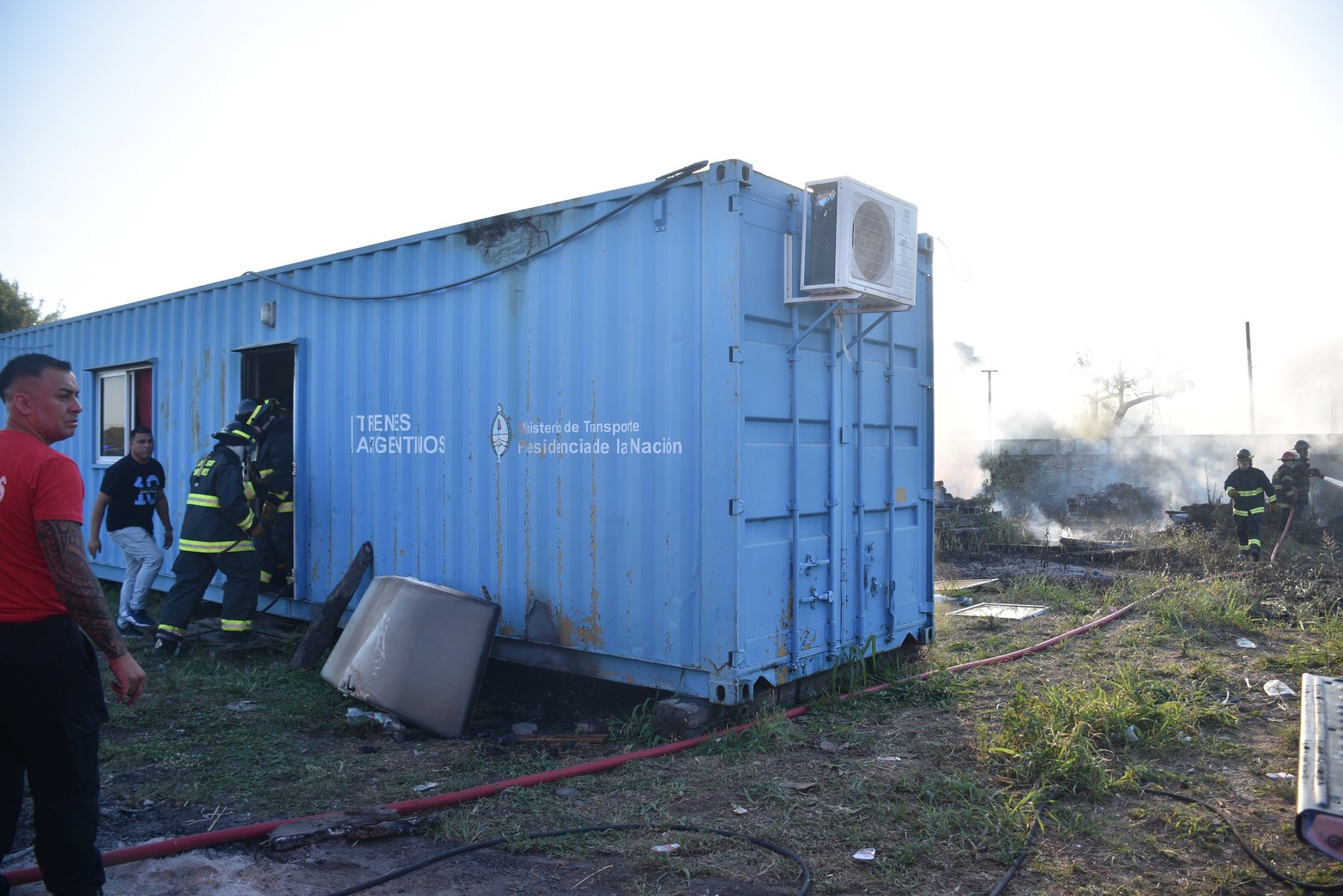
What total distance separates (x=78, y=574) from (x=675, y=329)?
3094 mm

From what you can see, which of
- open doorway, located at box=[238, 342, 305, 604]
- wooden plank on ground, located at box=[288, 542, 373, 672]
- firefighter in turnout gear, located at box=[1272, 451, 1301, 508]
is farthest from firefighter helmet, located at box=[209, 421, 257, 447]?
firefighter in turnout gear, located at box=[1272, 451, 1301, 508]

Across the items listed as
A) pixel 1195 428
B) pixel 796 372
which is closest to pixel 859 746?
pixel 796 372

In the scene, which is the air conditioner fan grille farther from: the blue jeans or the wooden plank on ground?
the blue jeans

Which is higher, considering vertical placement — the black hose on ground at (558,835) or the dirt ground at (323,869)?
the black hose on ground at (558,835)

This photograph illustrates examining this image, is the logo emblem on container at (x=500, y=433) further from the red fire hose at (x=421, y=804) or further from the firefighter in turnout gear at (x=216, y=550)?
the firefighter in turnout gear at (x=216, y=550)

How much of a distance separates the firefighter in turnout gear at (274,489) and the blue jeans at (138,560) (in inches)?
48.9

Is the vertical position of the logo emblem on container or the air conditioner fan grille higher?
the air conditioner fan grille

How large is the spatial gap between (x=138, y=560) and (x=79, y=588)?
6.17 meters

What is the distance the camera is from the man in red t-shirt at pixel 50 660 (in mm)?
2754

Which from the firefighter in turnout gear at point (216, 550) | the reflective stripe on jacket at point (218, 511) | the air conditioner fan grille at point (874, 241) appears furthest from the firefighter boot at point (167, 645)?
the air conditioner fan grille at point (874, 241)

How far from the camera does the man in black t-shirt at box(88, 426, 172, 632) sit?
7934mm

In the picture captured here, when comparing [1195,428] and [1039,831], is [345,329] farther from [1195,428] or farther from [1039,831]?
[1195,428]

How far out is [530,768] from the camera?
452 cm

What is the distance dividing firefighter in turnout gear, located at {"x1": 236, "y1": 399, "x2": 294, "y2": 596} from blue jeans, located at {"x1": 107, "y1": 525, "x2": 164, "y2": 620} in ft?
4.08
